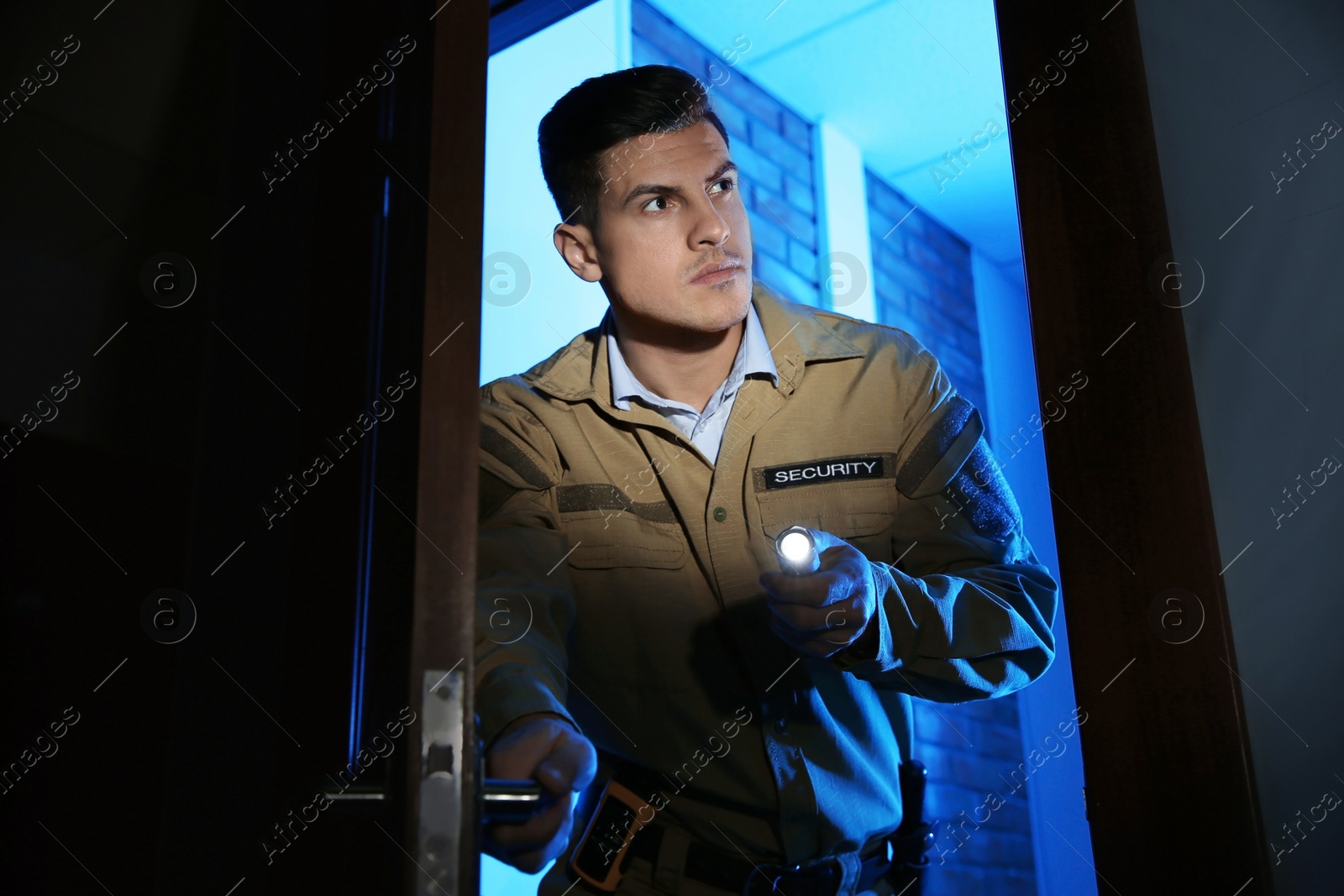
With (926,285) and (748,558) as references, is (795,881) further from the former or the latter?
(926,285)

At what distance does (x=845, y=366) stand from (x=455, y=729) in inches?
40.0

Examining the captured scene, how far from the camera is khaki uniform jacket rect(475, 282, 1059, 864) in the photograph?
1348mm

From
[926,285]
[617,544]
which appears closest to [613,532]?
[617,544]

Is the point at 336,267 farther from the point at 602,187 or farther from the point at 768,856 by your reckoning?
the point at 768,856

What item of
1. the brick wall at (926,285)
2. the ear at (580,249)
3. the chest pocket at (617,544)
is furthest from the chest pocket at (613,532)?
the brick wall at (926,285)

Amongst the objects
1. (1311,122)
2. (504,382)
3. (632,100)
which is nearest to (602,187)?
(632,100)

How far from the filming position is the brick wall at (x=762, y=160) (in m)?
2.57

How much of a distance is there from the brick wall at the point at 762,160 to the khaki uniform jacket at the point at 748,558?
1.07 m

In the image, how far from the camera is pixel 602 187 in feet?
5.65

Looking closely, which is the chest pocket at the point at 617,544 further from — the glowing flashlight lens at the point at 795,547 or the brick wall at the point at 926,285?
the brick wall at the point at 926,285

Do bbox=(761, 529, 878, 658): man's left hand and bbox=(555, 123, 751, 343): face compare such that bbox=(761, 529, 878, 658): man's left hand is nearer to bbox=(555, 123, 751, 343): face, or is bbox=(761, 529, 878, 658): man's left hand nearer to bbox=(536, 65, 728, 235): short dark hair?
bbox=(555, 123, 751, 343): face

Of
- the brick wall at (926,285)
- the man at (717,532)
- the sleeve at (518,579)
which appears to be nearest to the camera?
the sleeve at (518,579)

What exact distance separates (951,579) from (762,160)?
5.69 ft

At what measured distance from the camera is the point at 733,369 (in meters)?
A: 1.61
